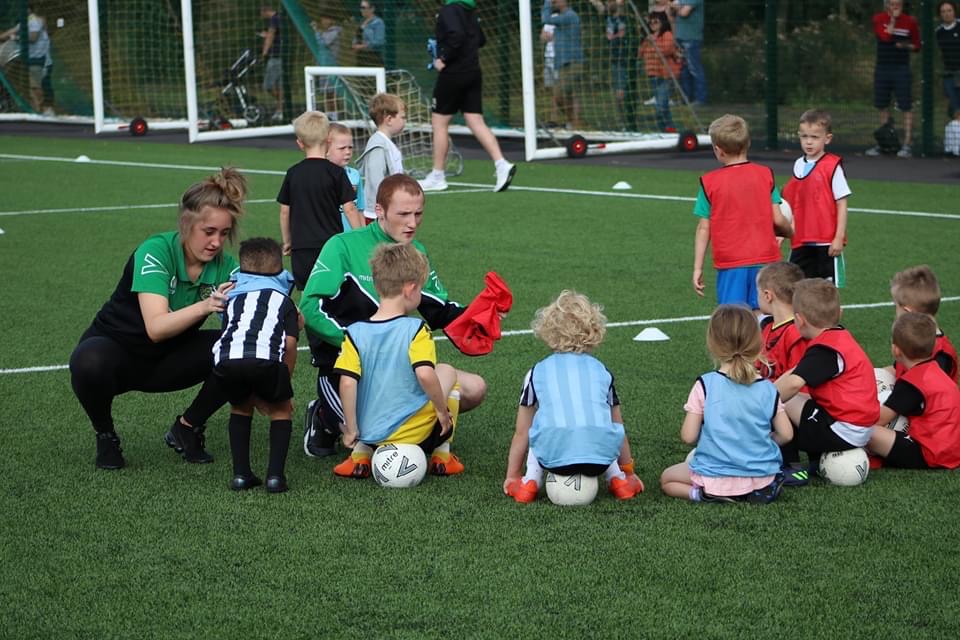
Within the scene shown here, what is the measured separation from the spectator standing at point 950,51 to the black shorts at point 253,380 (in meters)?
14.2

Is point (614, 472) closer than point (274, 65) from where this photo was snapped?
Yes

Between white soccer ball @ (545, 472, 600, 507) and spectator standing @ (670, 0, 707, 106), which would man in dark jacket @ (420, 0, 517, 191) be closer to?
spectator standing @ (670, 0, 707, 106)

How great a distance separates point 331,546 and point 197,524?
57 centimetres

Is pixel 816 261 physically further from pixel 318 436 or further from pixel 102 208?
pixel 102 208

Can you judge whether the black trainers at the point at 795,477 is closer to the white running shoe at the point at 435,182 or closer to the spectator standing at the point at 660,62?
the white running shoe at the point at 435,182

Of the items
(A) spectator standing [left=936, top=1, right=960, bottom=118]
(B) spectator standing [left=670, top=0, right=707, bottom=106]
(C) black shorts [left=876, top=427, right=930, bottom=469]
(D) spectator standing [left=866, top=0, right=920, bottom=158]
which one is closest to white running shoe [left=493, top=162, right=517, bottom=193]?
(D) spectator standing [left=866, top=0, right=920, bottom=158]

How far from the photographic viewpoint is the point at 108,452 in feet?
18.6

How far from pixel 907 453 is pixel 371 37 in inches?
699

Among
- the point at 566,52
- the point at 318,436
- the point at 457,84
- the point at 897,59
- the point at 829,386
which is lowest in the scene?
the point at 318,436

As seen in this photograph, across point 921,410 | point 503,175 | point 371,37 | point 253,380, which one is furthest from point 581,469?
point 371,37

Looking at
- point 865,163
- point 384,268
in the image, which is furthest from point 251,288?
point 865,163

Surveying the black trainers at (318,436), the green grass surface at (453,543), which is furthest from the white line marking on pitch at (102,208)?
the black trainers at (318,436)

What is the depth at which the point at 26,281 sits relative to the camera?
396 inches

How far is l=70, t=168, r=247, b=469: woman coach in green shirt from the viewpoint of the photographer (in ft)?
18.2
